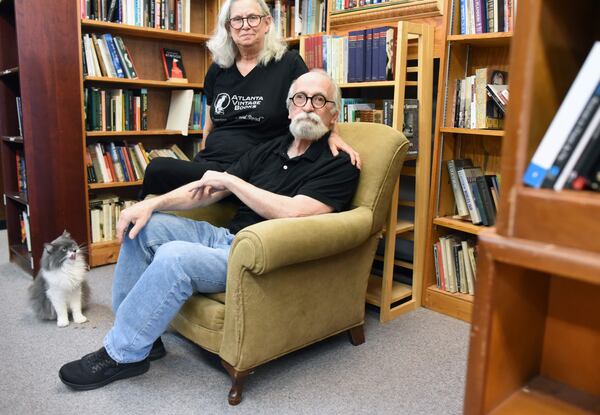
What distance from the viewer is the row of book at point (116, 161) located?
3.32m

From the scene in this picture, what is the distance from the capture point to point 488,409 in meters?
0.79

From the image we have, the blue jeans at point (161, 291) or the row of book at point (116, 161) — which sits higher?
the row of book at point (116, 161)

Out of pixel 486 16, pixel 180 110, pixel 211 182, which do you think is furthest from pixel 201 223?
pixel 180 110

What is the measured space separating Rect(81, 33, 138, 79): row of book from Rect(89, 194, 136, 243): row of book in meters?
0.80

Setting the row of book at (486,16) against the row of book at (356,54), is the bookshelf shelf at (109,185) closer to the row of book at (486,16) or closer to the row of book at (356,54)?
the row of book at (356,54)

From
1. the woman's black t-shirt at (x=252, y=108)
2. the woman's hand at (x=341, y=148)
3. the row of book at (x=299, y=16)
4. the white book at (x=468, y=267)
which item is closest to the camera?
the woman's hand at (x=341, y=148)

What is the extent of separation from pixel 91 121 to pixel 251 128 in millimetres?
1372

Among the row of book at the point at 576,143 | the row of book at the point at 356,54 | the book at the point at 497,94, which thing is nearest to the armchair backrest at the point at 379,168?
the row of book at the point at 356,54

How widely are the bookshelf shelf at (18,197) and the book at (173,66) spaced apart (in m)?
1.23

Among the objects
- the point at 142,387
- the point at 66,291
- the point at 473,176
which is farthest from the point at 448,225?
the point at 66,291

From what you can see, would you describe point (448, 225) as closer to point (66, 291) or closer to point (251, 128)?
point (251, 128)

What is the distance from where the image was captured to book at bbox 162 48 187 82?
368 cm

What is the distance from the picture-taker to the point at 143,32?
3.47 m

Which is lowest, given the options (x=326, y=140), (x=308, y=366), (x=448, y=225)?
(x=308, y=366)
